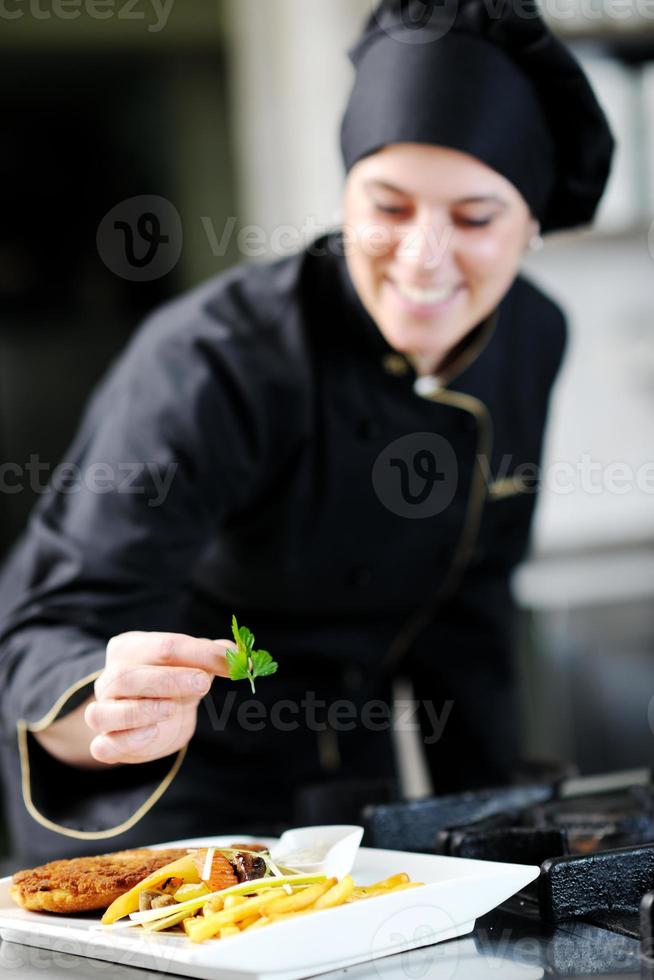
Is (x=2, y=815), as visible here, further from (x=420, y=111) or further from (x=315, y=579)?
(x=420, y=111)

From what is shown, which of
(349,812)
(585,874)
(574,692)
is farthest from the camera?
(574,692)

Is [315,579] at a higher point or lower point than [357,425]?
lower

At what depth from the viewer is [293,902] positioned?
739mm

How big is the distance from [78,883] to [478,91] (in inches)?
34.2

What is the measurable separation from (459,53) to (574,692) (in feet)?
6.26

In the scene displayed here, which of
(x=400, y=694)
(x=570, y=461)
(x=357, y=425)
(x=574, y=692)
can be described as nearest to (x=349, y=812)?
(x=357, y=425)

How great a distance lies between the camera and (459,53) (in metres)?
1.27

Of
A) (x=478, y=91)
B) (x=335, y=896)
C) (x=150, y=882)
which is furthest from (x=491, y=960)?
(x=478, y=91)

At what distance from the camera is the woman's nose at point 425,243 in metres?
1.24

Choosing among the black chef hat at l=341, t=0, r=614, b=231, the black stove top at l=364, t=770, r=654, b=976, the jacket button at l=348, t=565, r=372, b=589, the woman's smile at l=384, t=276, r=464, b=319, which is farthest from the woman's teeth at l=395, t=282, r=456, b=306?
the black stove top at l=364, t=770, r=654, b=976

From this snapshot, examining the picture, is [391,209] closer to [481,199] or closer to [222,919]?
[481,199]

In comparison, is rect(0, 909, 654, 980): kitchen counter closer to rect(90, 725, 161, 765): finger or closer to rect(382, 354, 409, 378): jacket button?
rect(90, 725, 161, 765): finger

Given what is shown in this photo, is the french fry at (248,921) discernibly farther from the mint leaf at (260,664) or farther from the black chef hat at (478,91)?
the black chef hat at (478,91)

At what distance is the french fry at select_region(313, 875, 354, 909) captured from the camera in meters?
0.74
